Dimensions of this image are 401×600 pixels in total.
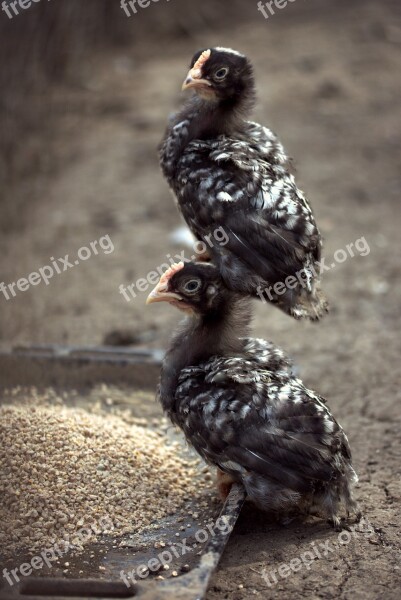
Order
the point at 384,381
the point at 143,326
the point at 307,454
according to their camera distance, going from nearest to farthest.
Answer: the point at 307,454 < the point at 384,381 < the point at 143,326

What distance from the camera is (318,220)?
7.69 m

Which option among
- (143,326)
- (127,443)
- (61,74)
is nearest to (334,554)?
(127,443)

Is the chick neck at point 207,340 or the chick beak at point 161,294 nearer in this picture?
the chick beak at point 161,294

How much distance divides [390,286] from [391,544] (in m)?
3.28

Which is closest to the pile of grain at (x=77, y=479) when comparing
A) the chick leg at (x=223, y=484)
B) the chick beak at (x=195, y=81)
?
the chick leg at (x=223, y=484)

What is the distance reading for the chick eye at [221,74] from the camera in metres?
4.09

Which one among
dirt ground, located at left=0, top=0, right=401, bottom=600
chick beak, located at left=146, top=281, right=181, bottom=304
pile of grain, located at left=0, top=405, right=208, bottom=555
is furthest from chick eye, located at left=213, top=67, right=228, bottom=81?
dirt ground, located at left=0, top=0, right=401, bottom=600

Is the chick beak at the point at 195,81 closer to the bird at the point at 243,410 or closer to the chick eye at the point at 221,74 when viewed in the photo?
the chick eye at the point at 221,74

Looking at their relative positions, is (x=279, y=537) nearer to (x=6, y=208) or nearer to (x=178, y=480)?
(x=178, y=480)

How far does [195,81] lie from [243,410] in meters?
1.55

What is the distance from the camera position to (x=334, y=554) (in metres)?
3.57

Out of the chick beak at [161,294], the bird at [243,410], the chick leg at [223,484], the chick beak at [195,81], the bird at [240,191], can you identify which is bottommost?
the chick leg at [223,484]

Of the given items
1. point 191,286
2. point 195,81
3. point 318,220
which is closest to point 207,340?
point 191,286

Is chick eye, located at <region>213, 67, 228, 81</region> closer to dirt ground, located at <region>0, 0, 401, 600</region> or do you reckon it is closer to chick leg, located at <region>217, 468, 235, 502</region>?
chick leg, located at <region>217, 468, 235, 502</region>
